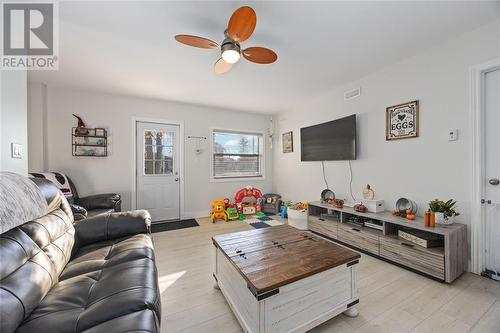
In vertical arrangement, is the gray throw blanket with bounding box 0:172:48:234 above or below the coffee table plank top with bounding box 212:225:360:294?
above

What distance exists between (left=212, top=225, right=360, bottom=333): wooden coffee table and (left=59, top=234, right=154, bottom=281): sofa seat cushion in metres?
0.60

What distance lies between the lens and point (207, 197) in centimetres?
438

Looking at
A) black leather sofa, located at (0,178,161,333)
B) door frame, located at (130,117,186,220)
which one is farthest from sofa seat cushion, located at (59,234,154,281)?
door frame, located at (130,117,186,220)

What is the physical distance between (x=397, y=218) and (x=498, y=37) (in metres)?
1.91

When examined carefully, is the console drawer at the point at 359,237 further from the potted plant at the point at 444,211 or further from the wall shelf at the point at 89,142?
the wall shelf at the point at 89,142

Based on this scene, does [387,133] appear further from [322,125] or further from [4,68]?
[4,68]

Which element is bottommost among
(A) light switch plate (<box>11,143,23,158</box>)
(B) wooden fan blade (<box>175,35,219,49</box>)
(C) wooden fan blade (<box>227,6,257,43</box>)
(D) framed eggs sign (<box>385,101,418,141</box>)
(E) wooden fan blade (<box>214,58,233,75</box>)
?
(A) light switch plate (<box>11,143,23,158</box>)

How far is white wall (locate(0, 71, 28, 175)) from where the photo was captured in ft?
4.85

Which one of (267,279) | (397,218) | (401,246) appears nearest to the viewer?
(267,279)

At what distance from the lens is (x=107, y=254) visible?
152 centimetres

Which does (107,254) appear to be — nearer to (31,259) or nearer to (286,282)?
(31,259)

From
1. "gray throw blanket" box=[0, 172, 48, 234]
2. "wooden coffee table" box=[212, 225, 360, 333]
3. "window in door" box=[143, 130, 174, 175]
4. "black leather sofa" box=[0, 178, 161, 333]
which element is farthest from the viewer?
"window in door" box=[143, 130, 174, 175]

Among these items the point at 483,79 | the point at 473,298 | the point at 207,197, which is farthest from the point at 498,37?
the point at 207,197

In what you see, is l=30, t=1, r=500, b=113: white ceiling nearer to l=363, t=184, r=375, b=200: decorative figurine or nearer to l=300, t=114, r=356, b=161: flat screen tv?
l=300, t=114, r=356, b=161: flat screen tv
